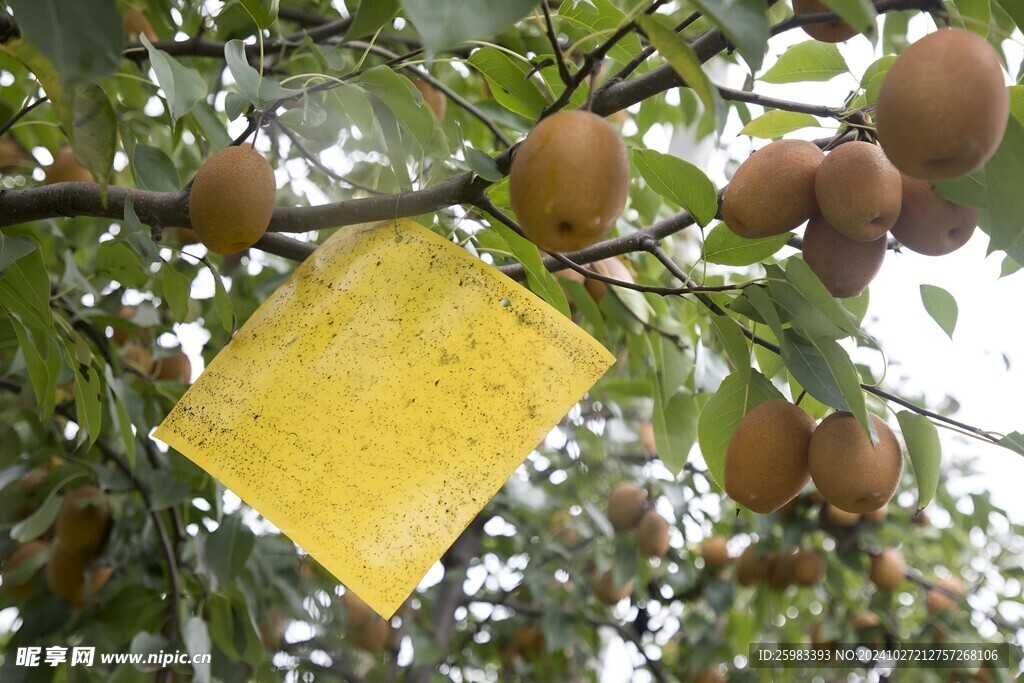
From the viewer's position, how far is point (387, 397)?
712 millimetres

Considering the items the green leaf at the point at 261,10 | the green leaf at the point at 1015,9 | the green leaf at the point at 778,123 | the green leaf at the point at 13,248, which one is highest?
the green leaf at the point at 1015,9

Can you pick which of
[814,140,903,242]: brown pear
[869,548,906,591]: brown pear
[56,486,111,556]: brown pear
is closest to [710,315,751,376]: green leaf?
[814,140,903,242]: brown pear

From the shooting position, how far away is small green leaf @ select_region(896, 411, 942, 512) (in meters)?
0.73

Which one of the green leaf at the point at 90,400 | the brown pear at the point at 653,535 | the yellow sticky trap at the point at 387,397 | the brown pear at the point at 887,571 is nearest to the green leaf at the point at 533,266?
the yellow sticky trap at the point at 387,397

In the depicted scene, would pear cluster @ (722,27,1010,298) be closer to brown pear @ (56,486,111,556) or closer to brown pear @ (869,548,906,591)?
brown pear @ (56,486,111,556)

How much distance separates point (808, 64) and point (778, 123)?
0.10m

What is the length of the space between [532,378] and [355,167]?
95cm

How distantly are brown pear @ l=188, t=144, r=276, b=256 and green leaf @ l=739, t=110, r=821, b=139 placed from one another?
51 cm

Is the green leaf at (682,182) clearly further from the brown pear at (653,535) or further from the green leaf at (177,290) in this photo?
the brown pear at (653,535)

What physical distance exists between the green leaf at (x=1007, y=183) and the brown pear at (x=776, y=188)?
130 millimetres

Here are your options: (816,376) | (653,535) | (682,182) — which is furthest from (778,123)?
(653,535)

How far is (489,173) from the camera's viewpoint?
A: 24.1 inches

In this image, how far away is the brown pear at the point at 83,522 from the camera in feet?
4.59

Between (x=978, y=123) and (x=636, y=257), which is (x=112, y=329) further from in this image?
(x=978, y=123)
